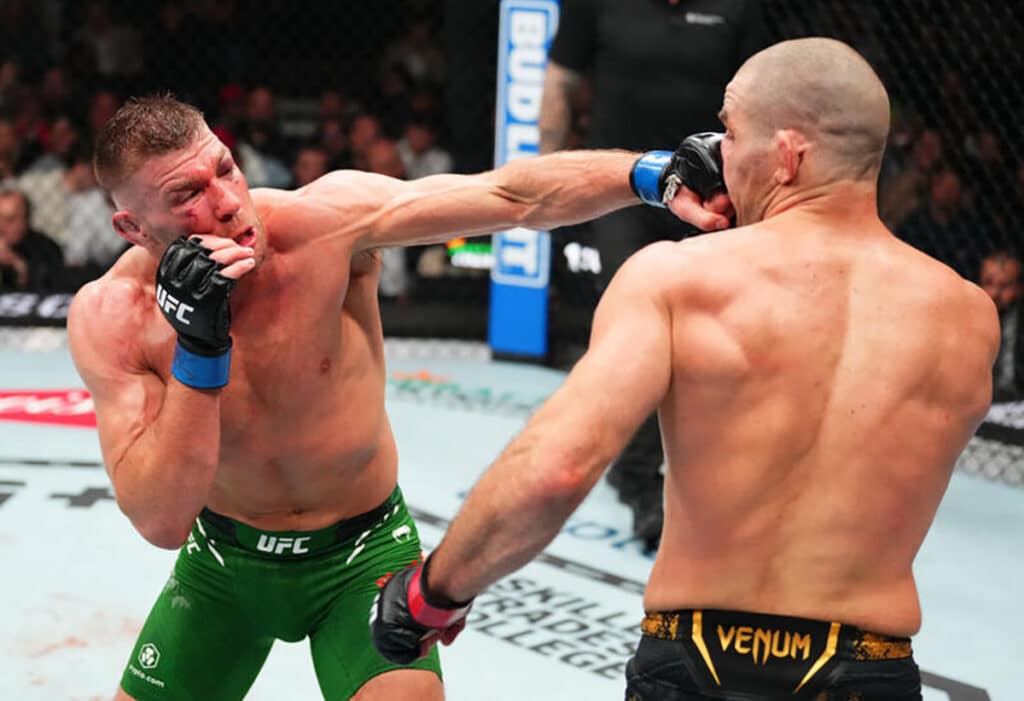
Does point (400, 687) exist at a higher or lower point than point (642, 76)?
lower

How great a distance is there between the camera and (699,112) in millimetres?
4125

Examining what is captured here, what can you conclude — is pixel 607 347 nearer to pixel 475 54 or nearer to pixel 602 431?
pixel 602 431

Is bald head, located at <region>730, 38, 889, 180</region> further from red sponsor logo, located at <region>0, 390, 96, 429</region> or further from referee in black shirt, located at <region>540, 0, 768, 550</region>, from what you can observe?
red sponsor logo, located at <region>0, 390, 96, 429</region>

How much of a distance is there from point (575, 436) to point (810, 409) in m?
0.27

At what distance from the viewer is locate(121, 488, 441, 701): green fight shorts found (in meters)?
2.25

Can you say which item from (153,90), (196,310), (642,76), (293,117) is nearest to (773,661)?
(196,310)

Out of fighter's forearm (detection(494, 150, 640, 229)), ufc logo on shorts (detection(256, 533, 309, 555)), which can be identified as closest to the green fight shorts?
ufc logo on shorts (detection(256, 533, 309, 555))

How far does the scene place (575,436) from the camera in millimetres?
1541

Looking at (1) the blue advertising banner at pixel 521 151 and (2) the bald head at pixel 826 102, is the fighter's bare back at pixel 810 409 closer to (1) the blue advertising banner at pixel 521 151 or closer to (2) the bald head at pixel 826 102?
(2) the bald head at pixel 826 102

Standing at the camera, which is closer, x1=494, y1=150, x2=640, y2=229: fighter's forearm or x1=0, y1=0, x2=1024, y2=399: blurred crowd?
x1=494, y1=150, x2=640, y2=229: fighter's forearm

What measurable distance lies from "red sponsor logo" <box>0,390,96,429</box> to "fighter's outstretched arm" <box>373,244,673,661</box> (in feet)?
11.6

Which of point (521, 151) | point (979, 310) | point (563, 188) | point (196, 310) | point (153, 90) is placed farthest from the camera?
point (153, 90)

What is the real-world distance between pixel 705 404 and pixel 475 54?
519 centimetres

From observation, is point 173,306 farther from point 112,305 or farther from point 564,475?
point 564,475
